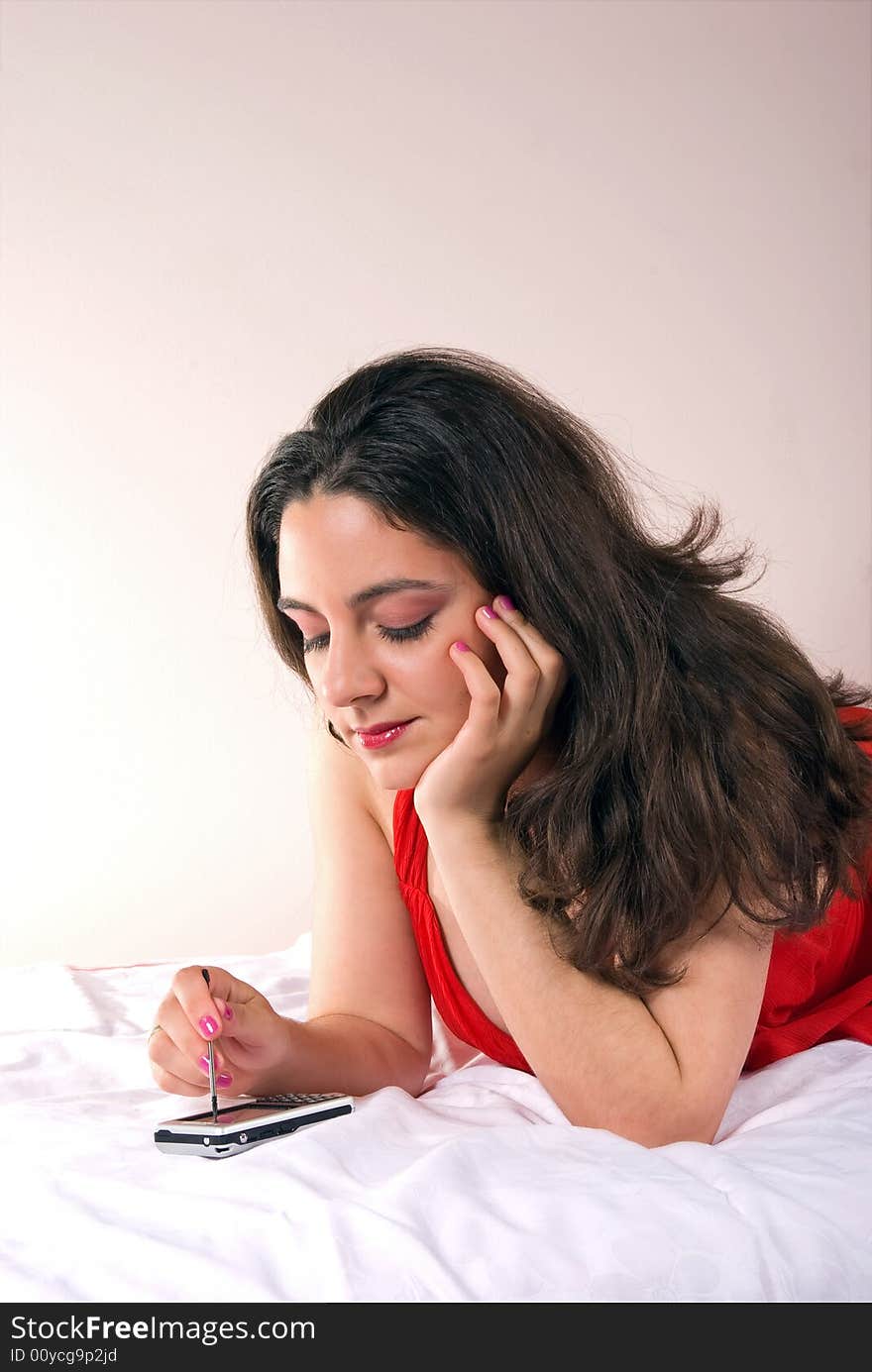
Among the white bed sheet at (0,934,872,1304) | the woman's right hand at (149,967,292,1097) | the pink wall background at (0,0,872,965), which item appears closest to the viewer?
the white bed sheet at (0,934,872,1304)

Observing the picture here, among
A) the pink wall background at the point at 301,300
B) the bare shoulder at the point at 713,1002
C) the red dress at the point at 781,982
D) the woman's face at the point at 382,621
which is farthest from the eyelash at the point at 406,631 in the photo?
the pink wall background at the point at 301,300

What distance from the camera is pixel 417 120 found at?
3.14 metres

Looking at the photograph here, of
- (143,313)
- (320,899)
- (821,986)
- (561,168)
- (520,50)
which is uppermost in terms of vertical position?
(520,50)

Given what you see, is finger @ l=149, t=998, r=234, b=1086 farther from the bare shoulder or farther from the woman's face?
the bare shoulder

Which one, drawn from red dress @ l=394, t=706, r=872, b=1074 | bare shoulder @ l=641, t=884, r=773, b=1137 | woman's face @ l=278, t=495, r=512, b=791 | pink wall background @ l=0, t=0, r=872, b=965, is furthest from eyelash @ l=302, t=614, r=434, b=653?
pink wall background @ l=0, t=0, r=872, b=965

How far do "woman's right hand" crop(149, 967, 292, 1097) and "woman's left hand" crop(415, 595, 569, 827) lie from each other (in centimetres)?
27

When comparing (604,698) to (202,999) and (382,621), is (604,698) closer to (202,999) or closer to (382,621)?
(382,621)

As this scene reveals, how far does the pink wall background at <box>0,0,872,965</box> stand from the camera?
301 cm

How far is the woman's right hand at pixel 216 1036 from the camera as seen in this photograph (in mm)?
1353

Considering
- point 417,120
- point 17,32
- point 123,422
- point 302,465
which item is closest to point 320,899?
point 302,465

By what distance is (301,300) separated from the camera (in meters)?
3.20
